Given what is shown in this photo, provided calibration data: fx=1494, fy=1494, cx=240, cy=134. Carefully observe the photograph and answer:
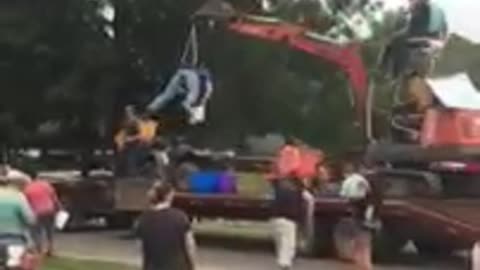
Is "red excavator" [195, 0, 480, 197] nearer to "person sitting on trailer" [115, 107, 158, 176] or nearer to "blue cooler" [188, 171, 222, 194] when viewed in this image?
"person sitting on trailer" [115, 107, 158, 176]

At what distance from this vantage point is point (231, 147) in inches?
1521

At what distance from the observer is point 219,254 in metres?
24.5

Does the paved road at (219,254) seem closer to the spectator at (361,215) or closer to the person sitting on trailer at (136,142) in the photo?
the spectator at (361,215)

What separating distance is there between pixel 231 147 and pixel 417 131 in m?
15.8

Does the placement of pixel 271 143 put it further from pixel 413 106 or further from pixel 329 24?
pixel 413 106

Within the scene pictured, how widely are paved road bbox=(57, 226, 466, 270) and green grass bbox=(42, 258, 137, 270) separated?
30.2 inches

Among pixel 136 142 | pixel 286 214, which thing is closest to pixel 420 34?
pixel 286 214

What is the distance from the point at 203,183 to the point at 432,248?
13.0ft

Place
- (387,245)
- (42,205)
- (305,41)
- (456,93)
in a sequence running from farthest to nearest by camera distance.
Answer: (305,41) < (387,245) < (456,93) < (42,205)

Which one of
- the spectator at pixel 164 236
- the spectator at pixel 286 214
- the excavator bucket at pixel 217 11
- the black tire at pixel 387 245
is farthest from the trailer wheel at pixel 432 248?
the spectator at pixel 164 236

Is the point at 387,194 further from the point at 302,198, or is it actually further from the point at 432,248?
the point at 432,248

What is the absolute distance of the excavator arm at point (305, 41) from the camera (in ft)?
81.6

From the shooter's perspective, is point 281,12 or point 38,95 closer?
point 38,95

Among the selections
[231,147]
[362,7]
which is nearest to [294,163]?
[231,147]
